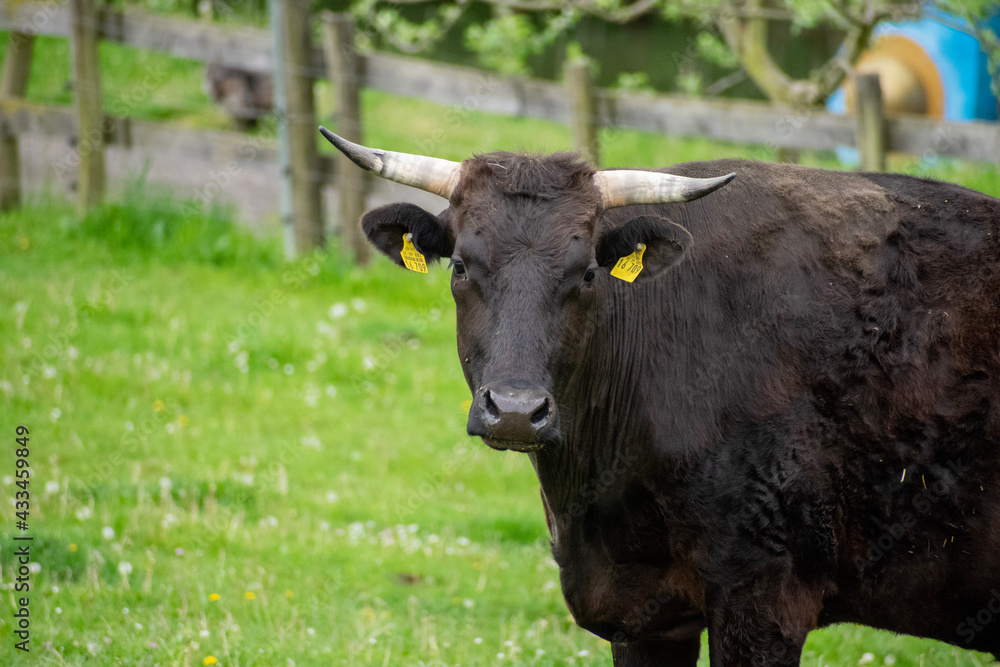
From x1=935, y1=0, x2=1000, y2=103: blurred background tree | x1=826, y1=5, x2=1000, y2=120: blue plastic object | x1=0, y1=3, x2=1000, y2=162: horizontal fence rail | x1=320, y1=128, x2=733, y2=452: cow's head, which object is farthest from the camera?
x1=826, y1=5, x2=1000, y2=120: blue plastic object

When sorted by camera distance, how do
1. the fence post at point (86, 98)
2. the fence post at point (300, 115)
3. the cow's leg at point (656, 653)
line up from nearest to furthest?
the cow's leg at point (656, 653) < the fence post at point (300, 115) < the fence post at point (86, 98)

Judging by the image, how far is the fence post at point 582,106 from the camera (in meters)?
10.8

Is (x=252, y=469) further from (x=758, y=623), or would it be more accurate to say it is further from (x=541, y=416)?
(x=758, y=623)

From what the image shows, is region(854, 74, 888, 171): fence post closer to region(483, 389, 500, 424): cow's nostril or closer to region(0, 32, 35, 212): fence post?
region(483, 389, 500, 424): cow's nostril

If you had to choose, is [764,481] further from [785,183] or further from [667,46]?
[667,46]

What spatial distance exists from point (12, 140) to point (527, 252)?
10.2 m

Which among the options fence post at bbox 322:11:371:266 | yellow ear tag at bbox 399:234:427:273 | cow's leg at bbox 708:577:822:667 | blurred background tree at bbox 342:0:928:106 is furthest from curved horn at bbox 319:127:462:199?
fence post at bbox 322:11:371:266

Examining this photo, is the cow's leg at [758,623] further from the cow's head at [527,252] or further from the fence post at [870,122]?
the fence post at [870,122]

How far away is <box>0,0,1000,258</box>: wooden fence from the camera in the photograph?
32.4 ft

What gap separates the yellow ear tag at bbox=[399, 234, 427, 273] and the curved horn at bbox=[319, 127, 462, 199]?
29 centimetres

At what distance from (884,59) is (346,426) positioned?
989cm

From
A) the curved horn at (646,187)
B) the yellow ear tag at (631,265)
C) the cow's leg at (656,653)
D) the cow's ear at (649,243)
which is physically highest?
the curved horn at (646,187)

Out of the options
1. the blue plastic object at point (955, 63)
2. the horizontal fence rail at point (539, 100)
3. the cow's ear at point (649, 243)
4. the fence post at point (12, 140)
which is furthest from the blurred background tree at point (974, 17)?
the fence post at point (12, 140)

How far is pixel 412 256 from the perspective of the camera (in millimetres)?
4695
